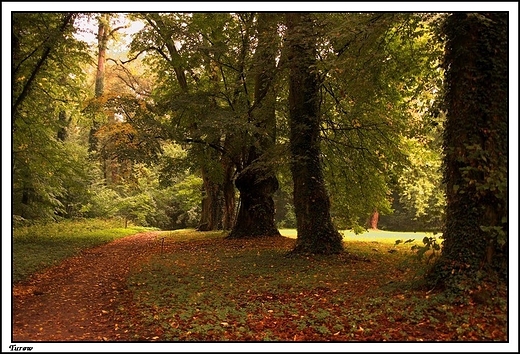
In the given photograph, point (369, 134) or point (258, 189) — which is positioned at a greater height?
point (369, 134)

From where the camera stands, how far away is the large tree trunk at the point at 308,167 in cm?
1124

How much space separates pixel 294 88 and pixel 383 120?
2779 mm

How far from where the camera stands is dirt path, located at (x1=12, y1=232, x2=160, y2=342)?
5.73 metres

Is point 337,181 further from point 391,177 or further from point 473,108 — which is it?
point 473,108

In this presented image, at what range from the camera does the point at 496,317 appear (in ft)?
17.3

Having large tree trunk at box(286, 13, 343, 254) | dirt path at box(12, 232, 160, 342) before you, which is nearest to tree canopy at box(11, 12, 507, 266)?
large tree trunk at box(286, 13, 343, 254)

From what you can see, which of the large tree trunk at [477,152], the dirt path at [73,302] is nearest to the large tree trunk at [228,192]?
the dirt path at [73,302]

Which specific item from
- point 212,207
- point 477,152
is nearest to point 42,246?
point 212,207

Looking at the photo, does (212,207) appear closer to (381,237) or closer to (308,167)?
(381,237)

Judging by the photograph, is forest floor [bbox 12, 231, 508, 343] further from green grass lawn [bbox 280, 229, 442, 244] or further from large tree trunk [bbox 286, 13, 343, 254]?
green grass lawn [bbox 280, 229, 442, 244]

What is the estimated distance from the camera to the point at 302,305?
6773mm

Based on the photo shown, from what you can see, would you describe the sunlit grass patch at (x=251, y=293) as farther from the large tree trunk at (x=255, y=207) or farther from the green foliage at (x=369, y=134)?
the large tree trunk at (x=255, y=207)

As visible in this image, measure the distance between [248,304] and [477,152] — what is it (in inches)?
169

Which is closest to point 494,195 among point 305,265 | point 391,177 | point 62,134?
point 305,265
